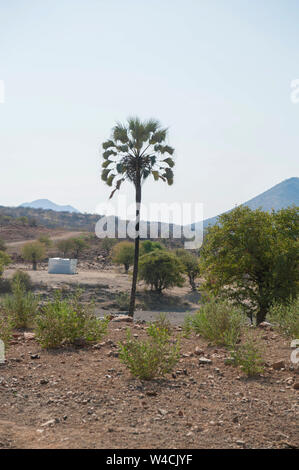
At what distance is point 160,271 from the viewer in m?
41.1

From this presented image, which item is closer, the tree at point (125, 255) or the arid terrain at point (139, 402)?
the arid terrain at point (139, 402)

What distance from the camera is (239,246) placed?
15.3m

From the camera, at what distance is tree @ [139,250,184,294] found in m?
41.3

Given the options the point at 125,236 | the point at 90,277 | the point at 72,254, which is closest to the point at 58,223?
the point at 125,236

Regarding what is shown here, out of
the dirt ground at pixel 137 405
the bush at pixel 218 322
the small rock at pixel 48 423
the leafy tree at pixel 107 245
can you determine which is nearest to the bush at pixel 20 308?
the dirt ground at pixel 137 405

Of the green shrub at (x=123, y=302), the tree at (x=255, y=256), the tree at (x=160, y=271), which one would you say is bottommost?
the green shrub at (x=123, y=302)

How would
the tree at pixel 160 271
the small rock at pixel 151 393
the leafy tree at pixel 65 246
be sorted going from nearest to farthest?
the small rock at pixel 151 393 → the tree at pixel 160 271 → the leafy tree at pixel 65 246

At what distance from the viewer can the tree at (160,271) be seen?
41.3m

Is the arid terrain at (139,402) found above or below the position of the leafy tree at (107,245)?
below

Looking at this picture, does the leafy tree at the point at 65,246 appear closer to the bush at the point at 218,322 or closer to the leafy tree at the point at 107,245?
the leafy tree at the point at 107,245

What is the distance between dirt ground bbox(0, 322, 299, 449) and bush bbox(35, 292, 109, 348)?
0.31 meters

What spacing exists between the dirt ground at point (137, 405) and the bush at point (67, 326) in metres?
0.31
